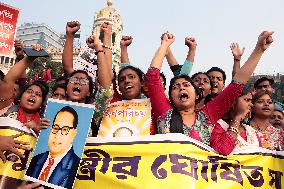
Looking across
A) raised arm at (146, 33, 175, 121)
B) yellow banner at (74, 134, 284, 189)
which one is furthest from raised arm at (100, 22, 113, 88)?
yellow banner at (74, 134, 284, 189)

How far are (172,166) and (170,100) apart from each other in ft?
2.44

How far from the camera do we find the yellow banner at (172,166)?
339 centimetres

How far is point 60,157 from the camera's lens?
3438 millimetres

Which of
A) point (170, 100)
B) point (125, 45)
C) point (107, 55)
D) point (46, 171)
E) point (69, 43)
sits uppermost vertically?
point (125, 45)

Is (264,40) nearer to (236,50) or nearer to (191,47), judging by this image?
(236,50)

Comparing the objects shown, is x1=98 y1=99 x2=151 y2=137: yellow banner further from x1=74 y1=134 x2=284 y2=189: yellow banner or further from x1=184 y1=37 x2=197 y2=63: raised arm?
x1=184 y1=37 x2=197 y2=63: raised arm

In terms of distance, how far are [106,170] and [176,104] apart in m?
0.90

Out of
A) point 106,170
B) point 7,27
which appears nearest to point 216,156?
point 106,170

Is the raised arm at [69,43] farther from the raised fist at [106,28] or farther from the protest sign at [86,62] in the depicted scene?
the protest sign at [86,62]

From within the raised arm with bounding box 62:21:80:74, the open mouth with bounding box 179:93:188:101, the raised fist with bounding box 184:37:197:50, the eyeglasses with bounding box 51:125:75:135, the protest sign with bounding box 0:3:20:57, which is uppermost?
the protest sign with bounding box 0:3:20:57

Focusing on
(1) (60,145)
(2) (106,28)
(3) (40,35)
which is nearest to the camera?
(1) (60,145)

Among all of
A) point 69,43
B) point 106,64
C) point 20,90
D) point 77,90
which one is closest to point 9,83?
point 20,90

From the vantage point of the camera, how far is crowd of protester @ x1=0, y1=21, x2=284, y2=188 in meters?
3.62

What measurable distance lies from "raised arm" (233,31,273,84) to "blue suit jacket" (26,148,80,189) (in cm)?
164
